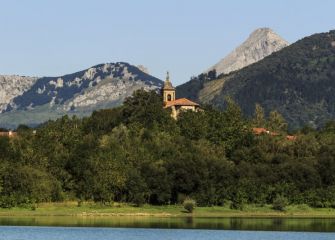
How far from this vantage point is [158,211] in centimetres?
13188

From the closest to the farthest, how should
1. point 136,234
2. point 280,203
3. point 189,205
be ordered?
1. point 136,234
2. point 189,205
3. point 280,203

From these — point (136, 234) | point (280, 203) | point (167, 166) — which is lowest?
point (136, 234)

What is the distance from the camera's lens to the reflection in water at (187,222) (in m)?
104

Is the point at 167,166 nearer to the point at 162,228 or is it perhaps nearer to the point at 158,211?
the point at 158,211

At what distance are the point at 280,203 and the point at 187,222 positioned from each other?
22876 mm

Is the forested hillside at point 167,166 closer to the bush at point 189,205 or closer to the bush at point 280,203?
the bush at point 280,203

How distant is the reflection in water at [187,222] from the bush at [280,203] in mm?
8983

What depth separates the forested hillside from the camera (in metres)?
135

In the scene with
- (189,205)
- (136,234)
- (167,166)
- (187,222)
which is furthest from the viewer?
(167,166)

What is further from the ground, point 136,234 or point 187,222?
point 187,222

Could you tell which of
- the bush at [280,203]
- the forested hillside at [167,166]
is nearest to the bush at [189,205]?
the forested hillside at [167,166]

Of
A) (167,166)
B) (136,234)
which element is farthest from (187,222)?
(167,166)

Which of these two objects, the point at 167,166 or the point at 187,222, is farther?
the point at 167,166

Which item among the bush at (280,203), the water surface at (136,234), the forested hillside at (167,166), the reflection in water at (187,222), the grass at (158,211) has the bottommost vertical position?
the water surface at (136,234)
